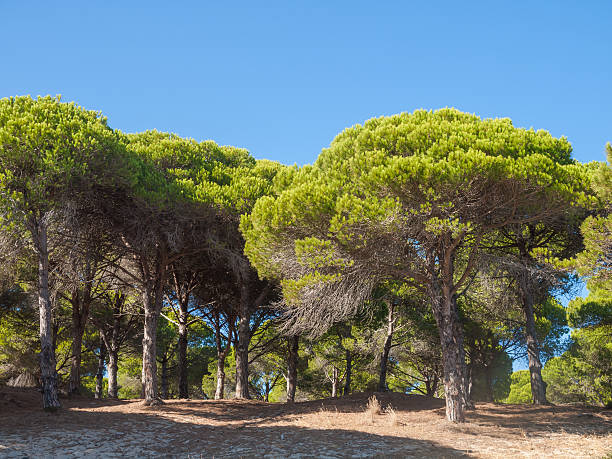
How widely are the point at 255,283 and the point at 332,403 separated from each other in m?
6.02

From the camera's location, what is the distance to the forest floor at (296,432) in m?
8.39

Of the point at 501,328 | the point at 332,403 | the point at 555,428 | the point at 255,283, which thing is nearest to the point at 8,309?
the point at 255,283

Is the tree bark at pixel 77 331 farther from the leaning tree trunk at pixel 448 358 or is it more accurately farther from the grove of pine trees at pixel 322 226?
the leaning tree trunk at pixel 448 358

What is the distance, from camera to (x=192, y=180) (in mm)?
15250

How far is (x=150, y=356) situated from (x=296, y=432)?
648 cm

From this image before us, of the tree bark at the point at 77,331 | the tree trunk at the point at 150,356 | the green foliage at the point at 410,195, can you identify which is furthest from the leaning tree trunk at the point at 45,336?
the green foliage at the point at 410,195

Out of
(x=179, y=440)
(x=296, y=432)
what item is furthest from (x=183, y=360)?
(x=296, y=432)

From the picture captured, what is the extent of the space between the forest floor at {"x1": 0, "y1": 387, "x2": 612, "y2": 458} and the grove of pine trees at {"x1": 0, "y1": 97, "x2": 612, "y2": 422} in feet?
3.55

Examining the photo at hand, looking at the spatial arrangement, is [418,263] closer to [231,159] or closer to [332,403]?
[332,403]

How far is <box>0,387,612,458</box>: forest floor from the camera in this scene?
8391 mm

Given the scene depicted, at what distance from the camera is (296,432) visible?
10.4 m

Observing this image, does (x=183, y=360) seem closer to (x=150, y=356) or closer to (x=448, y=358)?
(x=150, y=356)

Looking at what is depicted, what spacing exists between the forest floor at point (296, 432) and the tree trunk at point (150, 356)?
0.47 metres

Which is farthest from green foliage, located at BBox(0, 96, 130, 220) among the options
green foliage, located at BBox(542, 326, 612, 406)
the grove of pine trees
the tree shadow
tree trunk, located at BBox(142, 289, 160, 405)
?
green foliage, located at BBox(542, 326, 612, 406)
